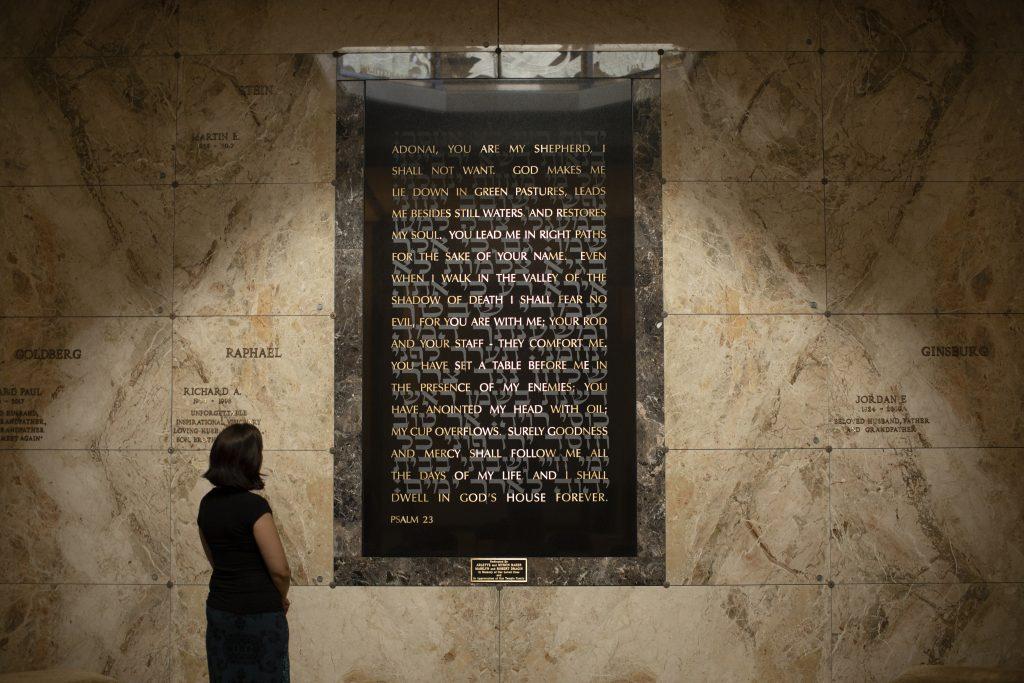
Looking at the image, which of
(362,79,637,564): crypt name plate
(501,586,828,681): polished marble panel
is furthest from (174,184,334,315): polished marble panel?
(501,586,828,681): polished marble panel

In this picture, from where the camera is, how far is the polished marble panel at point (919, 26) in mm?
3373

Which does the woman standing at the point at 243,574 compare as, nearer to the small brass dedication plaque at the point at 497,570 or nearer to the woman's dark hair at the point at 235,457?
the woman's dark hair at the point at 235,457

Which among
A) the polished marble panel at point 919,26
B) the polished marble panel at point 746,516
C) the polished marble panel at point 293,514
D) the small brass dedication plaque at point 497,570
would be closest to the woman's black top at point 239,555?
the polished marble panel at point 293,514

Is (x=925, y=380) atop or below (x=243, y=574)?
atop

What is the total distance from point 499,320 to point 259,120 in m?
1.40

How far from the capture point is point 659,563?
3.27 m

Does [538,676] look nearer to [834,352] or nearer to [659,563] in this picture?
[659,563]

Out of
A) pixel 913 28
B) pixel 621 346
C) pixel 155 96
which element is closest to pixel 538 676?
pixel 621 346

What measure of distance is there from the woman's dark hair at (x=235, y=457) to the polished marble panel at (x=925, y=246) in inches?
96.7

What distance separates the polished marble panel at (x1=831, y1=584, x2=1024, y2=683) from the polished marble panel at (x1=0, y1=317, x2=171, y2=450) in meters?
3.06

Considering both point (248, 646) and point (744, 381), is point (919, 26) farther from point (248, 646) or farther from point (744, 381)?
point (248, 646)

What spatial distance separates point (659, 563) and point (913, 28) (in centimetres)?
261

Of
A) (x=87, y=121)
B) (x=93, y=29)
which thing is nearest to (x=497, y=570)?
(x=87, y=121)

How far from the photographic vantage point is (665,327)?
10.9 ft
